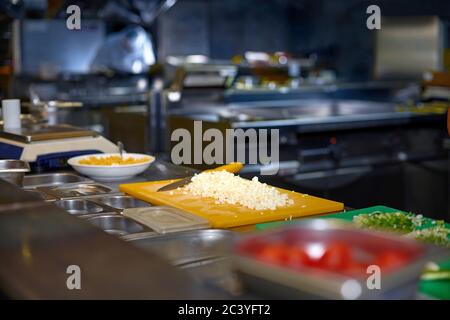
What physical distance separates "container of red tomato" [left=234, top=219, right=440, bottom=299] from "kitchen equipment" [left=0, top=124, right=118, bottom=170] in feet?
6.40

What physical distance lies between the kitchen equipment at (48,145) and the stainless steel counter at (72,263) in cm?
119

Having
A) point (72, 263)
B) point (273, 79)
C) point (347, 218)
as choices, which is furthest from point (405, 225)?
point (273, 79)

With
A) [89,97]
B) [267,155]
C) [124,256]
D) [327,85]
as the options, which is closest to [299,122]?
[267,155]

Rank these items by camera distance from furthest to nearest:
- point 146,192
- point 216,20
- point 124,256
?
point 216,20, point 146,192, point 124,256

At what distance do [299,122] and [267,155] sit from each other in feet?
1.22

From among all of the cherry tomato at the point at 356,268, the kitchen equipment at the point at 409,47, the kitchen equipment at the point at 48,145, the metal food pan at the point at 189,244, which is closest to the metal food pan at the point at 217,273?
the metal food pan at the point at 189,244

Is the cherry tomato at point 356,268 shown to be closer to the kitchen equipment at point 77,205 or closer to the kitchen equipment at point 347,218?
the kitchen equipment at point 347,218

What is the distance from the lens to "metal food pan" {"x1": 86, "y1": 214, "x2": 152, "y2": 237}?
6.53 feet

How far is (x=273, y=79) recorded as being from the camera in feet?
24.4

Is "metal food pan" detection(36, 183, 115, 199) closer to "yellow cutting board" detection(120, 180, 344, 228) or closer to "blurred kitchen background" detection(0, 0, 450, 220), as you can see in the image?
"yellow cutting board" detection(120, 180, 344, 228)

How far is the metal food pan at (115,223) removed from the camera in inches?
78.3

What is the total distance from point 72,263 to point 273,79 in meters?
6.23
